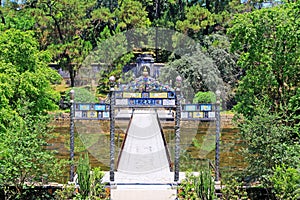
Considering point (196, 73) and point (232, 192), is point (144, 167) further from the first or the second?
point (196, 73)

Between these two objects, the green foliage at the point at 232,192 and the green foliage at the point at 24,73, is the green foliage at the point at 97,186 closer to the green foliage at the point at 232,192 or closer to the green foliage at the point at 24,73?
the green foliage at the point at 232,192

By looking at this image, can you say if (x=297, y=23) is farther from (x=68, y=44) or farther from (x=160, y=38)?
(x=160, y=38)

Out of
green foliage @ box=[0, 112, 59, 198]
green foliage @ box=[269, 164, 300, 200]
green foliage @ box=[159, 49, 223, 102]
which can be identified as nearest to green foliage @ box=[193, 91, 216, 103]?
green foliage @ box=[159, 49, 223, 102]

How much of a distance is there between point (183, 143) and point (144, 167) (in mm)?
6551

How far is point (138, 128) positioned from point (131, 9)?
1277cm

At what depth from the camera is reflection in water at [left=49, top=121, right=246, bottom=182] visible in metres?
15.3

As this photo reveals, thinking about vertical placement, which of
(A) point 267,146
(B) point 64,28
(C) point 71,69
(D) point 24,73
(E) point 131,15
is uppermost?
(E) point 131,15

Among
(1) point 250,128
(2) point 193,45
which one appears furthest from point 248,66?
(2) point 193,45

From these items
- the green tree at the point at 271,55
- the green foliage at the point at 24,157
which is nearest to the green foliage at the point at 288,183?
the green tree at the point at 271,55

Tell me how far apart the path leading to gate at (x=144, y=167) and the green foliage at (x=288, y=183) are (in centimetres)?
209

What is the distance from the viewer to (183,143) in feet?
64.6

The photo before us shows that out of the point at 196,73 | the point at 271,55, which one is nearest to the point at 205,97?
the point at 196,73

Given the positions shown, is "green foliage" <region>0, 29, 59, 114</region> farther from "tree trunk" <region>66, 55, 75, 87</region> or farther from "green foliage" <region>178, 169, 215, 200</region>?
"tree trunk" <region>66, 55, 75, 87</region>

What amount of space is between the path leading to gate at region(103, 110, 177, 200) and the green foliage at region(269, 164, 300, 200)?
209cm
